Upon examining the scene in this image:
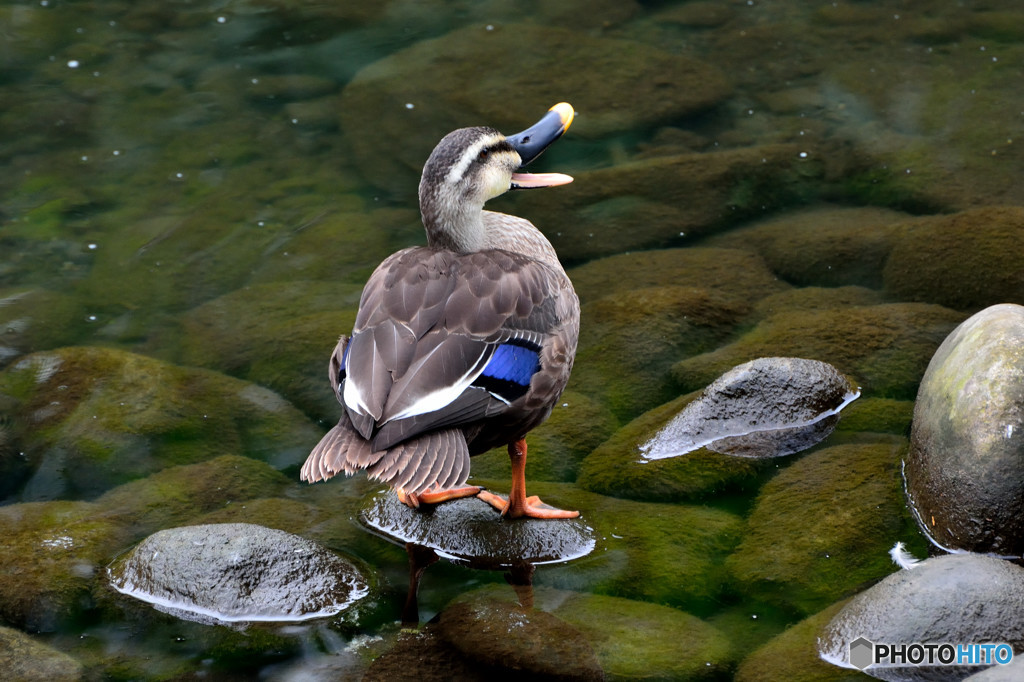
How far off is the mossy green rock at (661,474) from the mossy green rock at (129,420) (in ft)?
4.39

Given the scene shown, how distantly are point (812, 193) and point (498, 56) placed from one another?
2.85 metres

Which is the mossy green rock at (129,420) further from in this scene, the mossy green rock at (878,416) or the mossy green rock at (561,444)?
the mossy green rock at (878,416)

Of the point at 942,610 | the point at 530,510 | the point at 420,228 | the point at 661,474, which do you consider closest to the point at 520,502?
the point at 530,510

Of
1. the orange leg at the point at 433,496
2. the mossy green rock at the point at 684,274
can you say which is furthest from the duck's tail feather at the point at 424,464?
the mossy green rock at the point at 684,274

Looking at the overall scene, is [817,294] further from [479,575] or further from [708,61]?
[708,61]

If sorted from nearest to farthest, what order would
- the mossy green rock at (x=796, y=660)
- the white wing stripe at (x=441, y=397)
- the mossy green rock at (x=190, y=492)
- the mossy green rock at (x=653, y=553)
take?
1. the mossy green rock at (x=796, y=660)
2. the white wing stripe at (x=441, y=397)
3. the mossy green rock at (x=653, y=553)
4. the mossy green rock at (x=190, y=492)

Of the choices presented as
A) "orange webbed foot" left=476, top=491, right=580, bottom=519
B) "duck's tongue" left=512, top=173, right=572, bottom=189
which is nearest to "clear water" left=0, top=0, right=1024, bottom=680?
"orange webbed foot" left=476, top=491, right=580, bottom=519

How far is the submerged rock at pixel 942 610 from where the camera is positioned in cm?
314

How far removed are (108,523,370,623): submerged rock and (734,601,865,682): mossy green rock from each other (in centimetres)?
135

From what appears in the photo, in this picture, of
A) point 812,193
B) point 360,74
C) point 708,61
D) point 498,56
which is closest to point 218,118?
point 360,74

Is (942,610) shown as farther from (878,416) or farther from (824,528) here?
(878,416)

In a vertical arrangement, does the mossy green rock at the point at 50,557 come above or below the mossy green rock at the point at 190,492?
above

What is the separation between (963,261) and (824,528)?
7.08 ft

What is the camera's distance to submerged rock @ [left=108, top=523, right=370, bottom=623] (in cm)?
377
